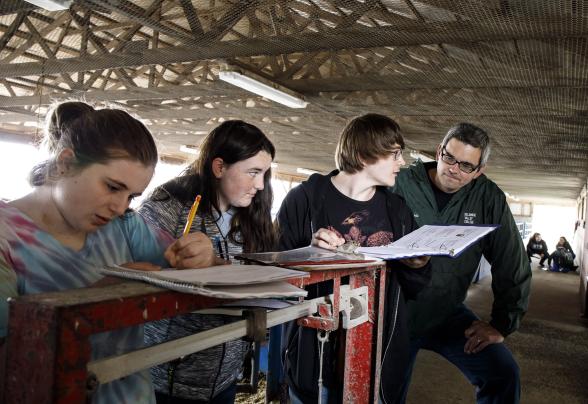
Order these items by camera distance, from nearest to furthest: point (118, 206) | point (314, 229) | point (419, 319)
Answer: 1. point (118, 206)
2. point (314, 229)
3. point (419, 319)

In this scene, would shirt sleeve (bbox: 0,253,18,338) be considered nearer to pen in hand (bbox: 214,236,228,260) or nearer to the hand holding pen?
the hand holding pen

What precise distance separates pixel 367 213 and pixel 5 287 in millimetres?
1604

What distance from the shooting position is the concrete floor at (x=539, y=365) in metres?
4.74

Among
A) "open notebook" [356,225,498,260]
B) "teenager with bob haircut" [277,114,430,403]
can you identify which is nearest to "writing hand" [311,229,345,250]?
"open notebook" [356,225,498,260]

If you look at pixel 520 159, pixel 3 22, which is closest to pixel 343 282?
pixel 3 22

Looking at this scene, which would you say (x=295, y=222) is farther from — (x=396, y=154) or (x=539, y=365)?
(x=539, y=365)

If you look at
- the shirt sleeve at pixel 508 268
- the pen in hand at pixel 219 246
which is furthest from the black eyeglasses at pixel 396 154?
the pen in hand at pixel 219 246

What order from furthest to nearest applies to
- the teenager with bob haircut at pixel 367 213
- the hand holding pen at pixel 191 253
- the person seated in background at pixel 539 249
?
the person seated in background at pixel 539 249
the teenager with bob haircut at pixel 367 213
the hand holding pen at pixel 191 253

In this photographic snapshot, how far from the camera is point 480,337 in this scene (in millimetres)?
2480

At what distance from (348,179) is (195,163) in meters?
0.74

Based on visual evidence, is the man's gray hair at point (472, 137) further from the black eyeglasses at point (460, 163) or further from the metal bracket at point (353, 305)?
the metal bracket at point (353, 305)

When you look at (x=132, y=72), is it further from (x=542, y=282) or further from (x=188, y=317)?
(x=542, y=282)

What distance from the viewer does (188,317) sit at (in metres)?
1.70

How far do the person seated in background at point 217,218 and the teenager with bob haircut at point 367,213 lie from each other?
226 millimetres
